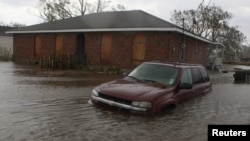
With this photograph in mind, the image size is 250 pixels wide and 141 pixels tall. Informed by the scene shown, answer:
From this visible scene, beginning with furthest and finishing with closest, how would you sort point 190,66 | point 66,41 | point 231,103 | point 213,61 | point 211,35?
point 211,35 < point 213,61 < point 66,41 < point 231,103 < point 190,66

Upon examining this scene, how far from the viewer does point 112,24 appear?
24.7 m

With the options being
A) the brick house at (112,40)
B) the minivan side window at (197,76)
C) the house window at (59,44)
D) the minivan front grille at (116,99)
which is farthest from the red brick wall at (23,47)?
the minivan front grille at (116,99)

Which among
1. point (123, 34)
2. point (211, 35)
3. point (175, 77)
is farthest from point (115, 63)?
point (211, 35)

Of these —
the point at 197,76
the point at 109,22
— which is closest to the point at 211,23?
the point at 109,22

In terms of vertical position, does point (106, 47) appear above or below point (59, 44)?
below

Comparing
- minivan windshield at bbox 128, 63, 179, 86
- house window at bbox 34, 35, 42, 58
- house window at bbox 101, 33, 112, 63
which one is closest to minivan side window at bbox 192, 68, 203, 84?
minivan windshield at bbox 128, 63, 179, 86

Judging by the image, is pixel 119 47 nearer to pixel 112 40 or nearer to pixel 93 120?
pixel 112 40

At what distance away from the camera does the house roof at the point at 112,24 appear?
22.3m

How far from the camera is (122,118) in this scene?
8086 millimetres

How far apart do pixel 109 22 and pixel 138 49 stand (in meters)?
3.77

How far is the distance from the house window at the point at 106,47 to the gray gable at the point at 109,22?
2.78 ft

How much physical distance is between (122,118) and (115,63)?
16527 millimetres

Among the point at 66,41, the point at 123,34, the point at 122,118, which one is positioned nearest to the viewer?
the point at 122,118

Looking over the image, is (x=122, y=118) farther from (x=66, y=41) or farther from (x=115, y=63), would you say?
(x=66, y=41)
